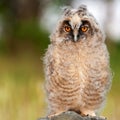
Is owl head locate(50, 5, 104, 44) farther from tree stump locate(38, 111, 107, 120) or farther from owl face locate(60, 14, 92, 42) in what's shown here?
tree stump locate(38, 111, 107, 120)

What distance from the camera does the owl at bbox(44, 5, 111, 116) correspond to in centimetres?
538

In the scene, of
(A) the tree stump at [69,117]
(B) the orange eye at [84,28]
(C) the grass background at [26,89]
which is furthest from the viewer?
A: (C) the grass background at [26,89]

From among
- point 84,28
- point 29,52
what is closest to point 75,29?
point 84,28

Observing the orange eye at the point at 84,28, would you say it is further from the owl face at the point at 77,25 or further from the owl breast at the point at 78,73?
the owl breast at the point at 78,73

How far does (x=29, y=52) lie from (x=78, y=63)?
7.74 metres

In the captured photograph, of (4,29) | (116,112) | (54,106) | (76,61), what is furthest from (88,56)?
(4,29)

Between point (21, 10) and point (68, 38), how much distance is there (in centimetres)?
995

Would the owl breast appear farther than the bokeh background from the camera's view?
No

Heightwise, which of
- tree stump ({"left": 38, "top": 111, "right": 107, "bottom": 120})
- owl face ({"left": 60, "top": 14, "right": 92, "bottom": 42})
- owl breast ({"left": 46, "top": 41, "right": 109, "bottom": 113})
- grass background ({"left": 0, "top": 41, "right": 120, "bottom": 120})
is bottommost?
grass background ({"left": 0, "top": 41, "right": 120, "bottom": 120})

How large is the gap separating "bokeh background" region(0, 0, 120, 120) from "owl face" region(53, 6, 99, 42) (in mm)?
1689

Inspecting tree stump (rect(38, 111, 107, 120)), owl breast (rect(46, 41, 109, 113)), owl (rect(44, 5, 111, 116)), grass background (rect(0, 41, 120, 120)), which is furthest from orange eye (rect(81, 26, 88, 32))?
grass background (rect(0, 41, 120, 120))

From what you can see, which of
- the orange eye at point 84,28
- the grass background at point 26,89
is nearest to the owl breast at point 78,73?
the orange eye at point 84,28

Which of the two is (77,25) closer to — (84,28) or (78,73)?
(84,28)

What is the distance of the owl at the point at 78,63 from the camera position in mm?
5375
